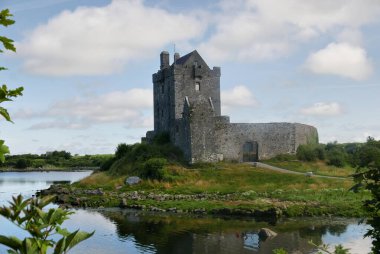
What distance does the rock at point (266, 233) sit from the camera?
27.6m

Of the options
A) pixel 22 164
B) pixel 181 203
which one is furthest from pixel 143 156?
pixel 22 164

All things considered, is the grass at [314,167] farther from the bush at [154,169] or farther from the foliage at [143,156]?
the bush at [154,169]

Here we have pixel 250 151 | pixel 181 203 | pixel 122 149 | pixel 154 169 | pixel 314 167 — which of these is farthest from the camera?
pixel 122 149

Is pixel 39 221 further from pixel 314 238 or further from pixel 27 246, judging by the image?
pixel 314 238

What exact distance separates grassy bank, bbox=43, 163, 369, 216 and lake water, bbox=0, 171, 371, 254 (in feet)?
6.82

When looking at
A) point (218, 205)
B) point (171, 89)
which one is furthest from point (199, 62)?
point (218, 205)

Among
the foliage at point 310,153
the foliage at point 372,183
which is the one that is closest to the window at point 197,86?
the foliage at point 310,153

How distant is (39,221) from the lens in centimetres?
426

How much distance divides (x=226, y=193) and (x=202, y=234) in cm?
1389

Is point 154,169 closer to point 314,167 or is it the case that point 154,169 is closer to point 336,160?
point 314,167

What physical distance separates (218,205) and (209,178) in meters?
9.63

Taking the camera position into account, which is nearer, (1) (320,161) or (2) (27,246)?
(2) (27,246)

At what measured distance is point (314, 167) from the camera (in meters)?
53.6

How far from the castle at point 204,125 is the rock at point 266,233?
24.3 metres
